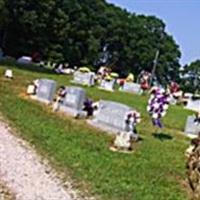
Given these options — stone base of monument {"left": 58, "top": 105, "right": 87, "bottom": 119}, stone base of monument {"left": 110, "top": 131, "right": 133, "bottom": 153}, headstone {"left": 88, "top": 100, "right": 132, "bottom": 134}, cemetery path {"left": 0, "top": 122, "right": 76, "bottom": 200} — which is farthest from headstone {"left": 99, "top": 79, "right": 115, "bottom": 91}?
cemetery path {"left": 0, "top": 122, "right": 76, "bottom": 200}

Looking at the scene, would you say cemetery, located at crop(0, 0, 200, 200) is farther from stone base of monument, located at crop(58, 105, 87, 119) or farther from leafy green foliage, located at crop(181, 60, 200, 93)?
leafy green foliage, located at crop(181, 60, 200, 93)

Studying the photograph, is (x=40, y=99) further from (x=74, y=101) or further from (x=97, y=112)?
(x=97, y=112)

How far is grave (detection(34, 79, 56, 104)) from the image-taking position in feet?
91.6

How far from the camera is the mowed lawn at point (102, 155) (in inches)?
555

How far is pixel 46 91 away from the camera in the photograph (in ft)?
92.9

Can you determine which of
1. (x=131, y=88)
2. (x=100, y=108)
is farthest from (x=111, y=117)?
(x=131, y=88)

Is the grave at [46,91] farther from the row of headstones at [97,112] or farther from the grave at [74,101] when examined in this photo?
the grave at [74,101]

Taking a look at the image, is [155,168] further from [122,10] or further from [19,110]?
[122,10]

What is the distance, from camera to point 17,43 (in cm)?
7044

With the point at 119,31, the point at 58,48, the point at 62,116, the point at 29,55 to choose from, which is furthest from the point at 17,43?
the point at 62,116

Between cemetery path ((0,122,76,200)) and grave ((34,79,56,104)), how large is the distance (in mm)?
10340

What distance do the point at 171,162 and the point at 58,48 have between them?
58.9 m

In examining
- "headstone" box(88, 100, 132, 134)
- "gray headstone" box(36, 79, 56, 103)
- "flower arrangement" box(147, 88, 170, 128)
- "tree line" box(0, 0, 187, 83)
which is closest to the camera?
"headstone" box(88, 100, 132, 134)

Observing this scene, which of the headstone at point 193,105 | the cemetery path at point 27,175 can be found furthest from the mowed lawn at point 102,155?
the headstone at point 193,105
